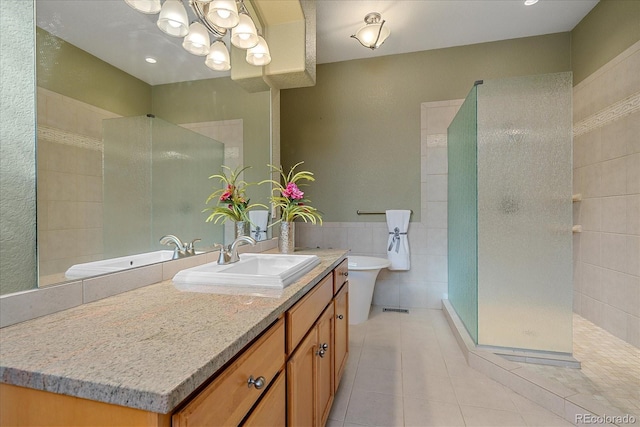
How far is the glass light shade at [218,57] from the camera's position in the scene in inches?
58.7

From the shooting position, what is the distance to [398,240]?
3035 mm

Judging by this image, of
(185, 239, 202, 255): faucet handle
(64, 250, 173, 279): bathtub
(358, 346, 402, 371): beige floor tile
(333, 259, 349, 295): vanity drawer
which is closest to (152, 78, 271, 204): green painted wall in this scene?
(185, 239, 202, 255): faucet handle

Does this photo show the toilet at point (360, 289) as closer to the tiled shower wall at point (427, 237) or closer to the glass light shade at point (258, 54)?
the tiled shower wall at point (427, 237)

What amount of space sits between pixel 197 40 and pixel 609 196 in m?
3.05

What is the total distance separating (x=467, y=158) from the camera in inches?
87.7

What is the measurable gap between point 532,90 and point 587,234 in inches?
58.3

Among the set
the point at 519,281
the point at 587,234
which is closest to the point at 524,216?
the point at 519,281

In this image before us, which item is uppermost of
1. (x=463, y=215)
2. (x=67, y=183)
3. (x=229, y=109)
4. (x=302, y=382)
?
(x=229, y=109)

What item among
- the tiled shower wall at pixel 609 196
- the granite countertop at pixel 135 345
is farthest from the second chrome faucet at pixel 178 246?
the tiled shower wall at pixel 609 196

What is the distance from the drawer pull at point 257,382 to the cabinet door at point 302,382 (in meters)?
0.20

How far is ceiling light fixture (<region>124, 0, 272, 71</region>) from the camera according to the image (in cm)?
121

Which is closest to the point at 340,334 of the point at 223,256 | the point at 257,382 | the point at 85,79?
the point at 223,256

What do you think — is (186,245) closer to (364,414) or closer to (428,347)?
(364,414)

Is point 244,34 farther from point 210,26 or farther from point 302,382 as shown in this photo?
point 302,382
